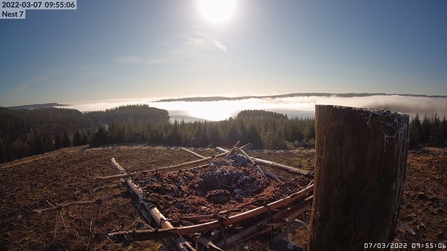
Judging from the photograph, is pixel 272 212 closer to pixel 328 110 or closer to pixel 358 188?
pixel 358 188

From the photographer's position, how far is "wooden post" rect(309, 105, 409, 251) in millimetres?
1328

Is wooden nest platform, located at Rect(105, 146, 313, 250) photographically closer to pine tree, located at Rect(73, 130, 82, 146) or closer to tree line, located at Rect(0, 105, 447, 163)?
tree line, located at Rect(0, 105, 447, 163)

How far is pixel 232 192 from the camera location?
157 inches

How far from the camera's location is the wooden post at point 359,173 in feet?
4.36

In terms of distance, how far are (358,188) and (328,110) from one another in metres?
0.54

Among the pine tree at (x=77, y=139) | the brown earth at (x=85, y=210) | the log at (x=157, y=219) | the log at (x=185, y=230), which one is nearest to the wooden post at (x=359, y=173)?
the log at (x=185, y=230)

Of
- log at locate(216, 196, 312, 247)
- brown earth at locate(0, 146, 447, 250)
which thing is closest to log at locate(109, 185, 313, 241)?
log at locate(216, 196, 312, 247)

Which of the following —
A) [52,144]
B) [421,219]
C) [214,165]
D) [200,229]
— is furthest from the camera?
[52,144]

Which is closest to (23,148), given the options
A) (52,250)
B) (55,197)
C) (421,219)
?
(55,197)

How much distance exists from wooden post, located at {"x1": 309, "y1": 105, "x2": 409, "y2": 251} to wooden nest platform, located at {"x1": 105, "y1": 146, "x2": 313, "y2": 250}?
0.97 metres

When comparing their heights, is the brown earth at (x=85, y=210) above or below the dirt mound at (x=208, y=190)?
below

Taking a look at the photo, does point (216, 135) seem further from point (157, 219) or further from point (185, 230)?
point (185, 230)

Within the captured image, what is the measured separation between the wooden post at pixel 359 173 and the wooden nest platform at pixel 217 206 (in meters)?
0.97

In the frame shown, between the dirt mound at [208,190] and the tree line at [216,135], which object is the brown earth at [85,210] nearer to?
the dirt mound at [208,190]
